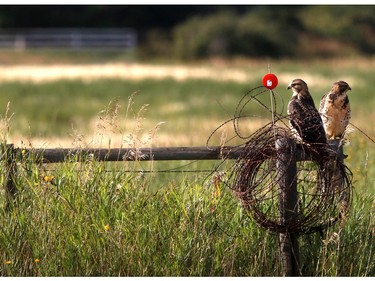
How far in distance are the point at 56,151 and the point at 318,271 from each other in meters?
2.36

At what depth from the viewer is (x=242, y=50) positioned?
48250mm

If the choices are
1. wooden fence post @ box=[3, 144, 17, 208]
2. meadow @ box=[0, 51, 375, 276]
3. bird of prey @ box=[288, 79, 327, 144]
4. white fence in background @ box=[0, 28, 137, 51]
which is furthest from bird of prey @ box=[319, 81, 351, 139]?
white fence in background @ box=[0, 28, 137, 51]

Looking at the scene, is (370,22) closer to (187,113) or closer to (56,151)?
(187,113)

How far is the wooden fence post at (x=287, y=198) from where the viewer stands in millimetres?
7445

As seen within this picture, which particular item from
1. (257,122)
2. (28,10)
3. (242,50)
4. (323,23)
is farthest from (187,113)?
(28,10)

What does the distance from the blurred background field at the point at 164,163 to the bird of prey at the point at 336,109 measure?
41 centimetres

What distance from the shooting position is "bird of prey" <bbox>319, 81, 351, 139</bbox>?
26.7ft

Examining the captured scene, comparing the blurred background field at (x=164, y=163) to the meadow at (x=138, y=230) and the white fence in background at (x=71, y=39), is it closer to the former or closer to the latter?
the meadow at (x=138, y=230)

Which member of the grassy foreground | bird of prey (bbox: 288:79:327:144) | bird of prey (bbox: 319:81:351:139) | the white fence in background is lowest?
the grassy foreground

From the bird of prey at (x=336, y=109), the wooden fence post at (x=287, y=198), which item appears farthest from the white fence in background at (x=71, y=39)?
the wooden fence post at (x=287, y=198)

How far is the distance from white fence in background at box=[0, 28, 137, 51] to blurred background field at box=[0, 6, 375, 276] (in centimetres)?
118

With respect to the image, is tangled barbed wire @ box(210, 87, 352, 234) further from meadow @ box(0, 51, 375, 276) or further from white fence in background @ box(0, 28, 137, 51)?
white fence in background @ box(0, 28, 137, 51)

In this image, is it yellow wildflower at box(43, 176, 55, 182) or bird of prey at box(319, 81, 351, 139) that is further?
bird of prey at box(319, 81, 351, 139)

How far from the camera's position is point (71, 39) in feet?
182
